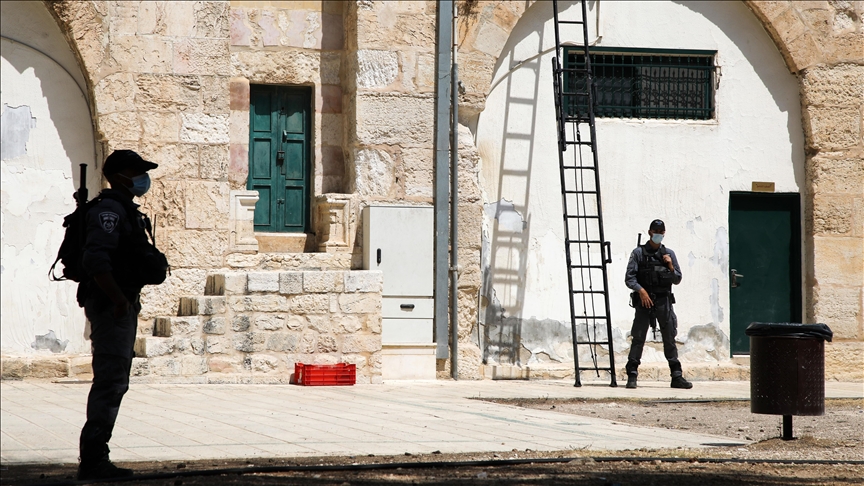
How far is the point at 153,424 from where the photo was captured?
8.09 metres

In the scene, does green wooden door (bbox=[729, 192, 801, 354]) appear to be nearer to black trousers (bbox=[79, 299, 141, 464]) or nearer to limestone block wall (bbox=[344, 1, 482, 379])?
limestone block wall (bbox=[344, 1, 482, 379])

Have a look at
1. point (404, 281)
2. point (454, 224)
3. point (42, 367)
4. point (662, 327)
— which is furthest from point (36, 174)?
point (662, 327)

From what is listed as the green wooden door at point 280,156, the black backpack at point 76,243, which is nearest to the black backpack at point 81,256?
the black backpack at point 76,243

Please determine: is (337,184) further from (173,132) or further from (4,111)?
(4,111)

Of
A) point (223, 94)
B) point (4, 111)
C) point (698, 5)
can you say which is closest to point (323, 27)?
point (223, 94)

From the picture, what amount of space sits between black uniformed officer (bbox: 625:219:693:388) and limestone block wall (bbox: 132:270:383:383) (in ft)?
8.75

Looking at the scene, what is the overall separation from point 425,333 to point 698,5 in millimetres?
5267

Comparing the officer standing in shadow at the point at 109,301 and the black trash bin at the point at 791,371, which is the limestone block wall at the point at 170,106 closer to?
the officer standing in shadow at the point at 109,301

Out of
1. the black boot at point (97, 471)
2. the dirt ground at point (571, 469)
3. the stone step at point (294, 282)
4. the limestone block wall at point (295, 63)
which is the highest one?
the limestone block wall at point (295, 63)

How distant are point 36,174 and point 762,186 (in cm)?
836

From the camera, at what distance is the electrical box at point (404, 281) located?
40.8 feet

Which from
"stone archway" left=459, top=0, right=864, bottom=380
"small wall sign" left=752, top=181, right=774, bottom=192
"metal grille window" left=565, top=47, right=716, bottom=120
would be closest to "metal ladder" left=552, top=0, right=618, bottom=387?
"metal grille window" left=565, top=47, right=716, bottom=120

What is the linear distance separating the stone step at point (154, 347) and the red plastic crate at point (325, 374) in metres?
1.26

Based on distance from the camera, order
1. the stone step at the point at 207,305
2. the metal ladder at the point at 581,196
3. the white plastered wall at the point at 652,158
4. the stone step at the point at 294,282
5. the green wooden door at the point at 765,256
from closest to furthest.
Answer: the stone step at the point at 207,305
the stone step at the point at 294,282
the metal ladder at the point at 581,196
the white plastered wall at the point at 652,158
the green wooden door at the point at 765,256
